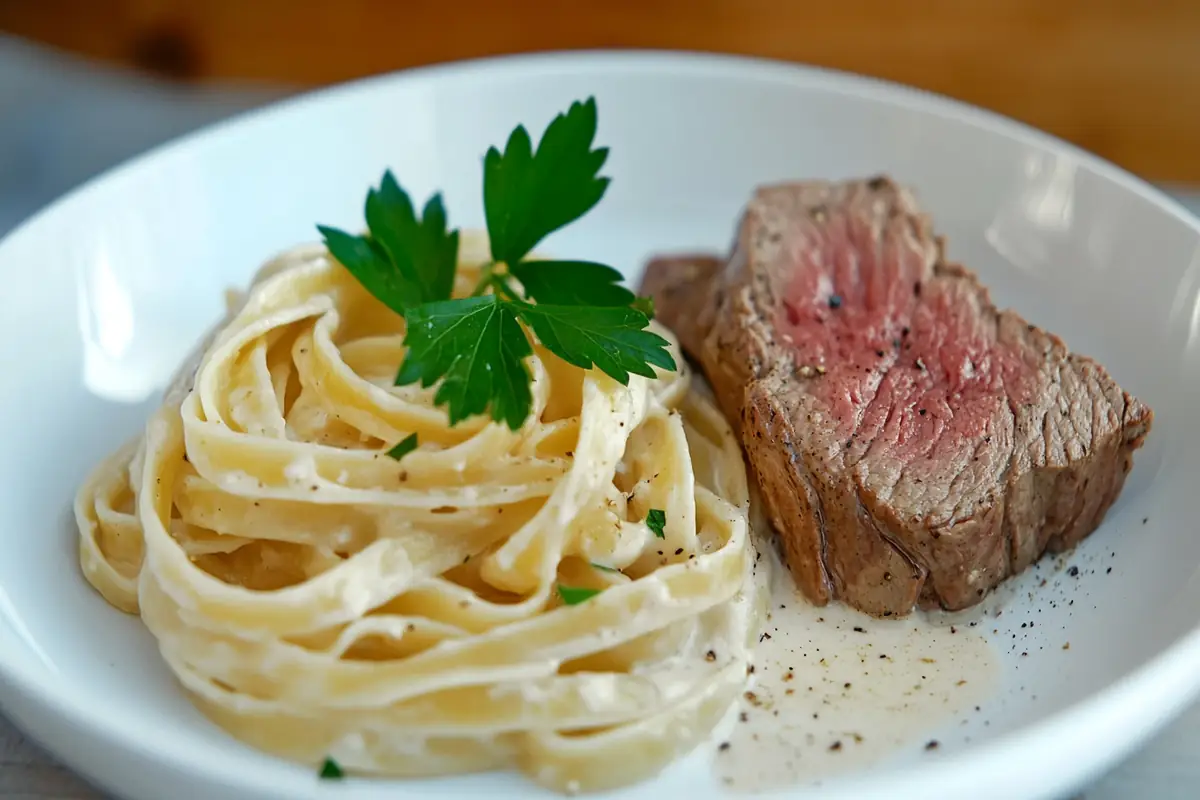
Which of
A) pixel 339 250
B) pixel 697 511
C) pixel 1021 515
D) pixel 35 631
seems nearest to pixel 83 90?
pixel 339 250

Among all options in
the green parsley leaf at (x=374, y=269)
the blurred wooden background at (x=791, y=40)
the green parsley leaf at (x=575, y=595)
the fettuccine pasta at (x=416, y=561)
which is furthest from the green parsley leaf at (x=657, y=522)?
the blurred wooden background at (x=791, y=40)

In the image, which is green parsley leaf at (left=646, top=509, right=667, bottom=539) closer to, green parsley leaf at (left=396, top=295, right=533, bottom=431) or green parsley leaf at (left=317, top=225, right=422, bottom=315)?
green parsley leaf at (left=396, top=295, right=533, bottom=431)

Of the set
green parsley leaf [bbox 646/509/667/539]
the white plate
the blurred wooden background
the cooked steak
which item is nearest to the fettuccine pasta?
green parsley leaf [bbox 646/509/667/539]

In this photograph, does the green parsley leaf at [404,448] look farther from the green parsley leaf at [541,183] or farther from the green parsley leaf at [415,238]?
the green parsley leaf at [541,183]

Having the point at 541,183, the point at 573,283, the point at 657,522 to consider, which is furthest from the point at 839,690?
the point at 541,183

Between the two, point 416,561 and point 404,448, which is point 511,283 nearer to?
point 404,448
